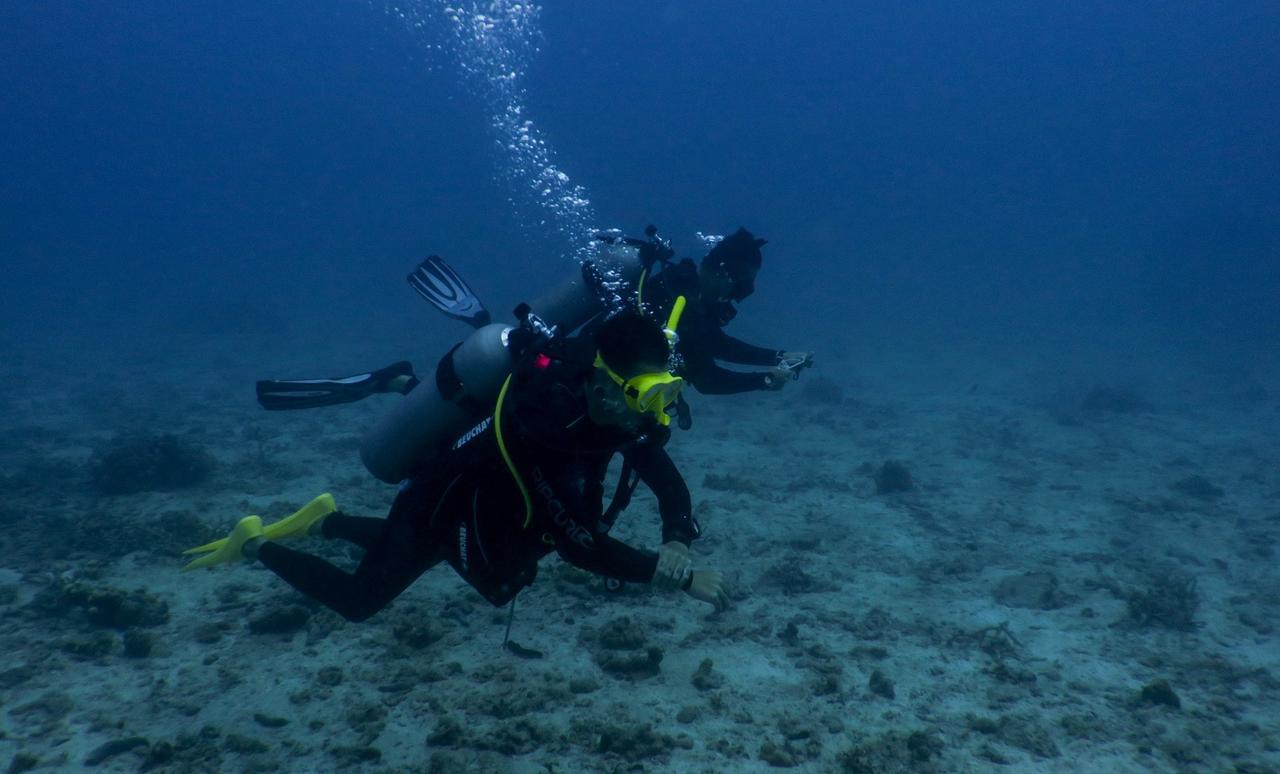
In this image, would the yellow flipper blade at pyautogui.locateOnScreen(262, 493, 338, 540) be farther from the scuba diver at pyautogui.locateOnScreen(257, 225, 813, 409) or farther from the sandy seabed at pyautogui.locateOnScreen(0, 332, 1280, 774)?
the scuba diver at pyautogui.locateOnScreen(257, 225, 813, 409)

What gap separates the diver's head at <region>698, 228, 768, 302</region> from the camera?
6.20 meters

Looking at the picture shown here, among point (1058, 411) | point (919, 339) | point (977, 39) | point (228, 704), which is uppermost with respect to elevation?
point (977, 39)

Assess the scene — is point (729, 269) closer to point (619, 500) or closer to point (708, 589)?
point (619, 500)

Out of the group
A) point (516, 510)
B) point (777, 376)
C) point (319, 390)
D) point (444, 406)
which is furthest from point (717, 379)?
point (319, 390)

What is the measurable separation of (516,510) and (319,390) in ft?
9.84

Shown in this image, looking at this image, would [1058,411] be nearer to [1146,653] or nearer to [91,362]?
[1146,653]

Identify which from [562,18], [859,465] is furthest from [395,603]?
[562,18]

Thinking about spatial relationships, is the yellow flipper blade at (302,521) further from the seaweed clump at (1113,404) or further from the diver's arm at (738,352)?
the seaweed clump at (1113,404)

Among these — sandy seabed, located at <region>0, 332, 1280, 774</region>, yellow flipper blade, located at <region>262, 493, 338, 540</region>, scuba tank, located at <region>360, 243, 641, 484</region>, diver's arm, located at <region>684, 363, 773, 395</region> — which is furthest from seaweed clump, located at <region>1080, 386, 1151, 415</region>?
yellow flipper blade, located at <region>262, 493, 338, 540</region>

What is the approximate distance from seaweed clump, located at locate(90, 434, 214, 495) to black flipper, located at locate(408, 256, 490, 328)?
16.4 feet

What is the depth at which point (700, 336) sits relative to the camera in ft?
20.0

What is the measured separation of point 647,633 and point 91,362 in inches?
997

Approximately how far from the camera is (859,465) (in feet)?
37.2

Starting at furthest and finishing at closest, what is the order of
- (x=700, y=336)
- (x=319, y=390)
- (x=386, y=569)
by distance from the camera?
(x=700, y=336), (x=319, y=390), (x=386, y=569)
